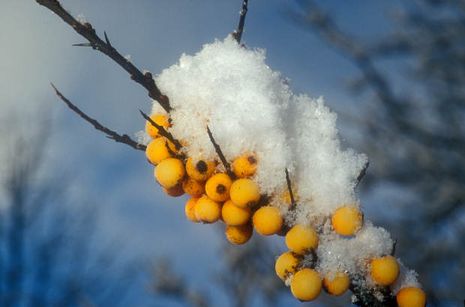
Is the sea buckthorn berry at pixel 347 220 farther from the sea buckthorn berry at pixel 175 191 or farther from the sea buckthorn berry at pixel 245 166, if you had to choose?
the sea buckthorn berry at pixel 175 191

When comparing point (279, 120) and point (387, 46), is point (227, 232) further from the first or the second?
point (387, 46)

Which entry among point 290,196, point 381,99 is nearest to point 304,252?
point 290,196

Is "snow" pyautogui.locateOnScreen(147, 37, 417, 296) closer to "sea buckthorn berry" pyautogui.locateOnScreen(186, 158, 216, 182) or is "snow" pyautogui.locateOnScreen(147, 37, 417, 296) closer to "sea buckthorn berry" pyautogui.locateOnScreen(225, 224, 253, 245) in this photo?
"sea buckthorn berry" pyautogui.locateOnScreen(186, 158, 216, 182)

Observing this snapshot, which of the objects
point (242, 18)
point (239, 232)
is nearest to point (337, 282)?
point (239, 232)

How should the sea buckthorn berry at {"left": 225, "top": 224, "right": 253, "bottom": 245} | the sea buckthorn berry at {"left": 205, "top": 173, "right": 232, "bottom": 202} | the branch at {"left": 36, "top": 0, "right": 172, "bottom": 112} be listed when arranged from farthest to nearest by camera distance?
the sea buckthorn berry at {"left": 225, "top": 224, "right": 253, "bottom": 245}
the sea buckthorn berry at {"left": 205, "top": 173, "right": 232, "bottom": 202}
the branch at {"left": 36, "top": 0, "right": 172, "bottom": 112}

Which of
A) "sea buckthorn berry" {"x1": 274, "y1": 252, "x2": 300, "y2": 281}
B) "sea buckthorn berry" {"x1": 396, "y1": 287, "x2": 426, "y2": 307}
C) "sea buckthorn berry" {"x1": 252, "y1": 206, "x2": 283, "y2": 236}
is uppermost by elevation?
"sea buckthorn berry" {"x1": 252, "y1": 206, "x2": 283, "y2": 236}

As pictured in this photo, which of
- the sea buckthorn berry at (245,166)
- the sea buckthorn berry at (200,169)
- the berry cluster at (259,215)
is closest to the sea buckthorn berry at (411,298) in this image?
the berry cluster at (259,215)

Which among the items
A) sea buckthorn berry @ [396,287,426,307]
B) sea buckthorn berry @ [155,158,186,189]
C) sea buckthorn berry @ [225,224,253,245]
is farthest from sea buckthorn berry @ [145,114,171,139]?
sea buckthorn berry @ [396,287,426,307]
